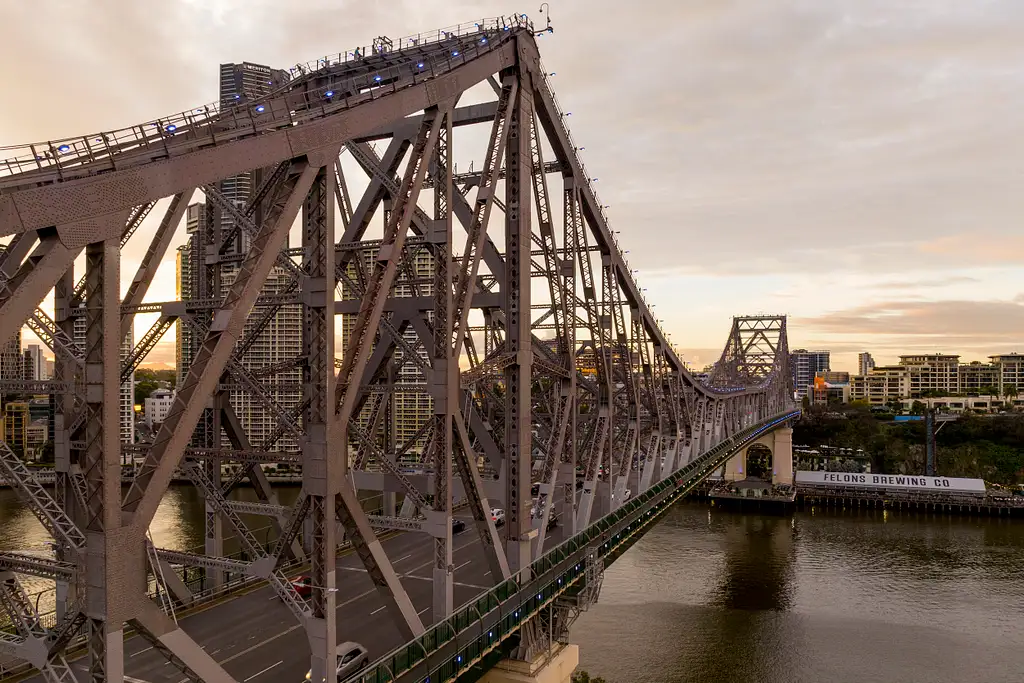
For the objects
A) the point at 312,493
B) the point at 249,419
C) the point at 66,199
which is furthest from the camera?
the point at 249,419

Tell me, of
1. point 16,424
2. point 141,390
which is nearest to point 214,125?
point 16,424

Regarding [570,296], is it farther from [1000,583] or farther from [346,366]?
[1000,583]

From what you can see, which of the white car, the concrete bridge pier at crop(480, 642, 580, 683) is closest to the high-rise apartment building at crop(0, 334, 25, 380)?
the white car

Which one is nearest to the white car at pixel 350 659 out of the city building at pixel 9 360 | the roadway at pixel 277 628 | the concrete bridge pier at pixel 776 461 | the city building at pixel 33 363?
the roadway at pixel 277 628

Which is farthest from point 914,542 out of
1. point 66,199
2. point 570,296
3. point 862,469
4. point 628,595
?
point 66,199

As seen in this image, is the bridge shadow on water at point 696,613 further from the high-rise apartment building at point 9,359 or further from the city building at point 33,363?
the city building at point 33,363

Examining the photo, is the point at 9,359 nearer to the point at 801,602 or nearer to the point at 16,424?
the point at 801,602
